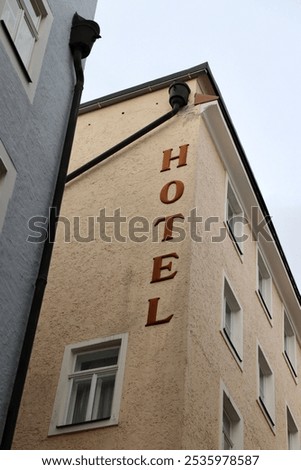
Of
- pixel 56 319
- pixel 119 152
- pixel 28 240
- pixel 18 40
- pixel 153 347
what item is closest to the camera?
pixel 28 240

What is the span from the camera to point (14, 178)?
1265 cm

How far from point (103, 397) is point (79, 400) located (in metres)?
0.57

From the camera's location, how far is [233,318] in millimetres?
21641

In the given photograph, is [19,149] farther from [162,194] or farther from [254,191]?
[254,191]

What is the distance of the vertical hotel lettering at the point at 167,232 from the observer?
714 inches

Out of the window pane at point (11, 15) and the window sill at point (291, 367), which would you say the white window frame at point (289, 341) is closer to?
the window sill at point (291, 367)

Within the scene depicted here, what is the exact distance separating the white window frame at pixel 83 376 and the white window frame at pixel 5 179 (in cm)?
554

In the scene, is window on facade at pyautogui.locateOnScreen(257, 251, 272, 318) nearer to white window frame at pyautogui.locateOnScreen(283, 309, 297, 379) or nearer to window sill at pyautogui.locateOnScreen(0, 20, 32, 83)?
white window frame at pyautogui.locateOnScreen(283, 309, 297, 379)

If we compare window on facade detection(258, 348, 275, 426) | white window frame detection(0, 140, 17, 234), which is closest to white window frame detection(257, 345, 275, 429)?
window on facade detection(258, 348, 275, 426)

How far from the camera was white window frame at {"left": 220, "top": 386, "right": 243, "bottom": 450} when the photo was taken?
61.6 ft

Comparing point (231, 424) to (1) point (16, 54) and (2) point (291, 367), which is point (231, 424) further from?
(1) point (16, 54)

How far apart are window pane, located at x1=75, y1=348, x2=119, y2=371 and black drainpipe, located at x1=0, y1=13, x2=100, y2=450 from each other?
4956mm

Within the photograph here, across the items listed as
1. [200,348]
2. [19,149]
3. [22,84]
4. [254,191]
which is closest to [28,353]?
[19,149]

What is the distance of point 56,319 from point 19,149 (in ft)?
22.3
